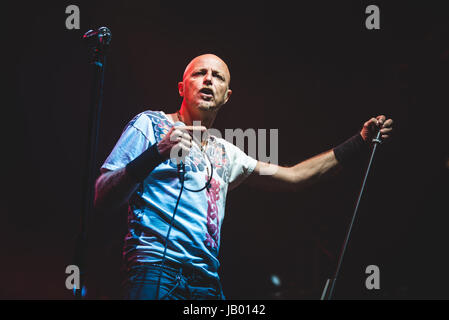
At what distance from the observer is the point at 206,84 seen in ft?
6.59

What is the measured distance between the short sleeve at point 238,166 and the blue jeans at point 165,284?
706 millimetres

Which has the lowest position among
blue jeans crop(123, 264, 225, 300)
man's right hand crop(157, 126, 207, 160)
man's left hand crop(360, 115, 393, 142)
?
blue jeans crop(123, 264, 225, 300)

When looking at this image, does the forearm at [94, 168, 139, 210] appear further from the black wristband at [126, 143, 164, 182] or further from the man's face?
the man's face

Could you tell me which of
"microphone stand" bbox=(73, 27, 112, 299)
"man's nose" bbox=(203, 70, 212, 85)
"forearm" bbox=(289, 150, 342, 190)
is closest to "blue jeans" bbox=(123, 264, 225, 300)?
"microphone stand" bbox=(73, 27, 112, 299)

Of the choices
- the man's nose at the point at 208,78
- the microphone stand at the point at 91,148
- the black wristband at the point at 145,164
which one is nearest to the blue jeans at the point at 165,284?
the microphone stand at the point at 91,148

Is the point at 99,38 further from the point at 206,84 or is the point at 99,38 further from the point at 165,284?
the point at 165,284

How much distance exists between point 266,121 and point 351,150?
5.22 feet

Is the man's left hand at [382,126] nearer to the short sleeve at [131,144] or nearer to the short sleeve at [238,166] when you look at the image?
the short sleeve at [238,166]

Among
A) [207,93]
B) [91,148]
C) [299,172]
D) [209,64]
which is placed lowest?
[299,172]

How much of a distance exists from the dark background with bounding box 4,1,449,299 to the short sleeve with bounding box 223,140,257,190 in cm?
99

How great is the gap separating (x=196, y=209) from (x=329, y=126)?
2.29 m

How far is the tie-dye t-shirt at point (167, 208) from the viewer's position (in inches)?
58.5

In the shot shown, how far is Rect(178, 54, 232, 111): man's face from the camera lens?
77.5 inches

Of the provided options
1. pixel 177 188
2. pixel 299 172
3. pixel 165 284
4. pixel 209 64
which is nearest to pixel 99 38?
pixel 177 188
